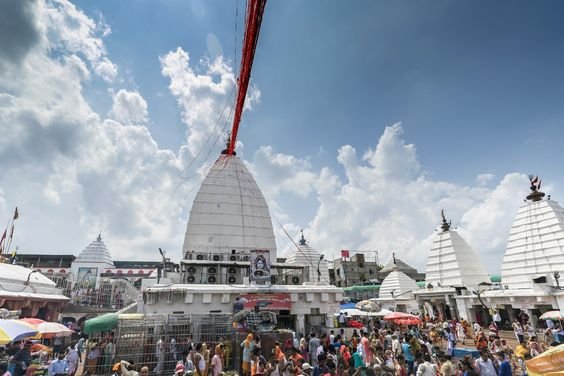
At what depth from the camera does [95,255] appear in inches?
2175

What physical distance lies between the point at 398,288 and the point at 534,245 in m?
12.6

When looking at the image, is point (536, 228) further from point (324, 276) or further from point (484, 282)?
point (324, 276)

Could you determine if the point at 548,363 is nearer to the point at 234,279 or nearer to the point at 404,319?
the point at 404,319

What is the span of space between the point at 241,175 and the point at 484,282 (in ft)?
78.9

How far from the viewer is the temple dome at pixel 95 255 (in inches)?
2152

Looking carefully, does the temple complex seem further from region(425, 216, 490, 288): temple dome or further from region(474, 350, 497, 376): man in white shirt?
region(425, 216, 490, 288): temple dome

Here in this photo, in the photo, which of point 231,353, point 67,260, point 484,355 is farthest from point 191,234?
point 67,260

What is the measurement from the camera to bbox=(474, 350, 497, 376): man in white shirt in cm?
767

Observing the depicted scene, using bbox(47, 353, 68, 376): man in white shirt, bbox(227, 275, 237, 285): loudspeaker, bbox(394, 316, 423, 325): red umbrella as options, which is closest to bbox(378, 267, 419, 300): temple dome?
bbox(394, 316, 423, 325): red umbrella

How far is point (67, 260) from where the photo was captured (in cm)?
5997

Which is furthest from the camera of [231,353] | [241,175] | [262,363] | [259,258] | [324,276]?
[324,276]

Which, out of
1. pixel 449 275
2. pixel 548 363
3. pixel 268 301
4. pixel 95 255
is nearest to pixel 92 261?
pixel 95 255

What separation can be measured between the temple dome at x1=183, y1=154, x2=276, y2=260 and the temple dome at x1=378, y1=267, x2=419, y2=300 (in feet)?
44.4

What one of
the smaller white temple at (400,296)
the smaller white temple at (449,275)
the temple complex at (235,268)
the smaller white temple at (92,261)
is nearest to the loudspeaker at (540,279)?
the smaller white temple at (449,275)
